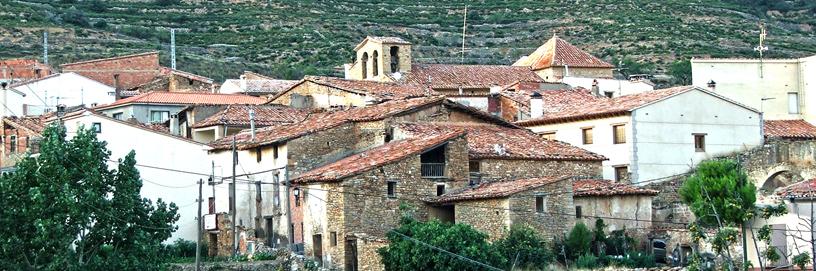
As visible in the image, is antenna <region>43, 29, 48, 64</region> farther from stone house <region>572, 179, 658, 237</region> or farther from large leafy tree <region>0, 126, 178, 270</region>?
stone house <region>572, 179, 658, 237</region>

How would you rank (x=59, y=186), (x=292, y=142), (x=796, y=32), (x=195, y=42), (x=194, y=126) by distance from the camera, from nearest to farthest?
(x=59, y=186)
(x=292, y=142)
(x=194, y=126)
(x=195, y=42)
(x=796, y=32)

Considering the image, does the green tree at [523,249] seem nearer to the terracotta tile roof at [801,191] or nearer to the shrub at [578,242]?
the shrub at [578,242]

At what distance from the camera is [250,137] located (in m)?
58.8

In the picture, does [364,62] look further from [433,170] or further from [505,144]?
[433,170]

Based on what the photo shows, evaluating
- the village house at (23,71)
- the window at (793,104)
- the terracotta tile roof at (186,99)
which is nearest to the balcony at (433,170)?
the window at (793,104)

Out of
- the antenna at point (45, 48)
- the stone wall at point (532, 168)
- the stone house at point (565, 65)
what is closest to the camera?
the stone wall at point (532, 168)

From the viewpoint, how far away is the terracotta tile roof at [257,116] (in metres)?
65.2

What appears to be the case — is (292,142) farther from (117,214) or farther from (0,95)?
(0,95)

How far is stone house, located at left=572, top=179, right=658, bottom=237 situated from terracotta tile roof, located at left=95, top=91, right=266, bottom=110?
23721 millimetres

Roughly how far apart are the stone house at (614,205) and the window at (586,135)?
7832 mm

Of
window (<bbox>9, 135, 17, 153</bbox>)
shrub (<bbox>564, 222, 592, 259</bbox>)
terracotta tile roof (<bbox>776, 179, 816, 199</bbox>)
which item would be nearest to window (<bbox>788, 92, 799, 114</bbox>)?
terracotta tile roof (<bbox>776, 179, 816, 199</bbox>)

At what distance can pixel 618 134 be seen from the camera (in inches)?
2387

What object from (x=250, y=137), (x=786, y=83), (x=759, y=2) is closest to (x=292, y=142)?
(x=250, y=137)

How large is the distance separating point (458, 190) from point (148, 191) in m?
12.5
